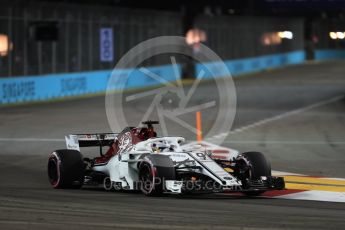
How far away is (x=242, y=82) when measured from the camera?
177 feet

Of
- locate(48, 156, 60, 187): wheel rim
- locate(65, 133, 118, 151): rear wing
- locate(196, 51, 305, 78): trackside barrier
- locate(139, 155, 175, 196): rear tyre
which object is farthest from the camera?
locate(196, 51, 305, 78): trackside barrier

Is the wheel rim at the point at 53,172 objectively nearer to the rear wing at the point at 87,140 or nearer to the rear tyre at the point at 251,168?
the rear wing at the point at 87,140

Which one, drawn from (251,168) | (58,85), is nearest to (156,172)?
(251,168)

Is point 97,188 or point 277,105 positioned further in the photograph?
point 277,105

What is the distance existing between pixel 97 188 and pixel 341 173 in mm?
4674

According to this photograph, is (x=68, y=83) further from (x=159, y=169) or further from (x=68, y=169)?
(x=159, y=169)

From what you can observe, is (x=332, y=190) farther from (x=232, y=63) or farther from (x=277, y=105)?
(x=232, y=63)

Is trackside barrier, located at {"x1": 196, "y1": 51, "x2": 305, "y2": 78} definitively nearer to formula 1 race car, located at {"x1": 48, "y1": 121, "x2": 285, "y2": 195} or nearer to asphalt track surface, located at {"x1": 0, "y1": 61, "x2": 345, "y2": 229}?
asphalt track surface, located at {"x1": 0, "y1": 61, "x2": 345, "y2": 229}

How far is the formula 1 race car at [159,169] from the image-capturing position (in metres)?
12.1

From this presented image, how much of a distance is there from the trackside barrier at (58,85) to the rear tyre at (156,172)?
20.8 m

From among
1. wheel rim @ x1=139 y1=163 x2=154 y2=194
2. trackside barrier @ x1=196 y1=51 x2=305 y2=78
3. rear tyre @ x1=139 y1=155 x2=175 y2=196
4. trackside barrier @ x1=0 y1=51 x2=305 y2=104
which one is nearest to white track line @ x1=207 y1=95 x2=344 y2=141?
trackside barrier @ x1=0 y1=51 x2=305 y2=104

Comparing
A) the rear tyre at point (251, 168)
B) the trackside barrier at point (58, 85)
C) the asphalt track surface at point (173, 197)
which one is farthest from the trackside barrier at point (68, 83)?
the rear tyre at point (251, 168)

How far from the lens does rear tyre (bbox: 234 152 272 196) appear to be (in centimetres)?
1267

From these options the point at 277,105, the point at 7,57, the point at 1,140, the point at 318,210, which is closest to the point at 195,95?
the point at 277,105
